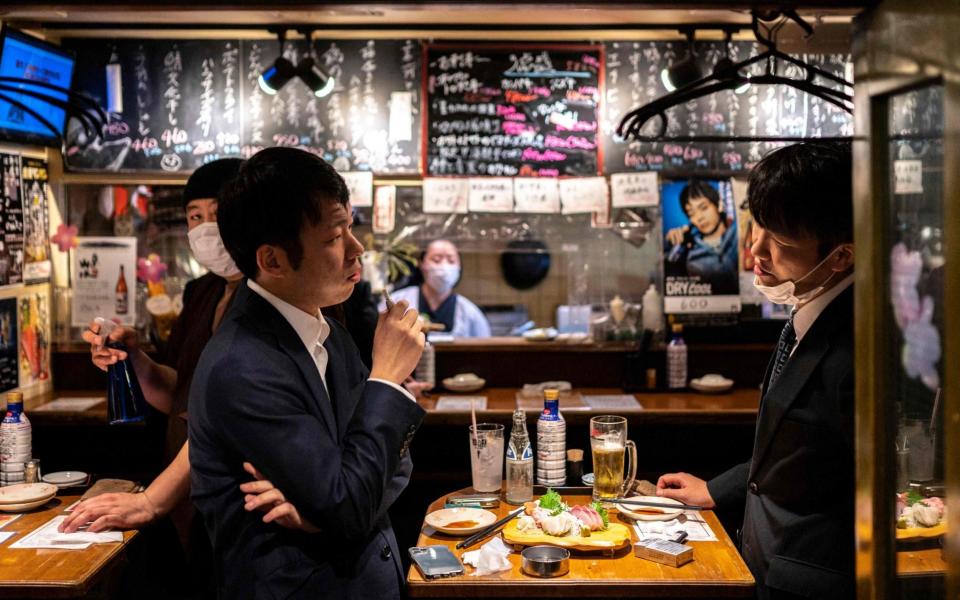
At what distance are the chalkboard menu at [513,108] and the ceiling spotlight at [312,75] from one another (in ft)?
2.45

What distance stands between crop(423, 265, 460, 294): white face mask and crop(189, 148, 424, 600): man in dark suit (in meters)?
4.22

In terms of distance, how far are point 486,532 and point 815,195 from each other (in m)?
1.34

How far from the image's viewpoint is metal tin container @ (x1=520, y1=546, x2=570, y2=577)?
2.30 metres

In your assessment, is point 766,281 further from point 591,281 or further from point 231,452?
point 591,281

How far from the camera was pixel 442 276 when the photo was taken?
6398 mm

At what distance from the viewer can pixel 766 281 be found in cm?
255

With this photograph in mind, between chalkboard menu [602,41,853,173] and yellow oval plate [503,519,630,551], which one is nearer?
yellow oval plate [503,519,630,551]

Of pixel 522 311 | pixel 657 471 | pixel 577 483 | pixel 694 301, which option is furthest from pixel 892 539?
pixel 522 311

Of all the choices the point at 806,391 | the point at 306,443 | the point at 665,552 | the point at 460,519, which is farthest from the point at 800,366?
the point at 306,443

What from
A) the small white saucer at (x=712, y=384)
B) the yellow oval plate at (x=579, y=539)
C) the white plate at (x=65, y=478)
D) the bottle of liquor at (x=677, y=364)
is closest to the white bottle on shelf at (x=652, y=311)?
the bottle of liquor at (x=677, y=364)

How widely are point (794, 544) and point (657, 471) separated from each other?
8.44 feet

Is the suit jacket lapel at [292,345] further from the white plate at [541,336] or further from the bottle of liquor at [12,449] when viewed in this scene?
the white plate at [541,336]

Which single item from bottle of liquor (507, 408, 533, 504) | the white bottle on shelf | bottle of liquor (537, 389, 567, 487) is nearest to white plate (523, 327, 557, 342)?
the white bottle on shelf

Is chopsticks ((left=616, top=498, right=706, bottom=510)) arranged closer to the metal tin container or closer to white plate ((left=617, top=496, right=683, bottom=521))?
white plate ((left=617, top=496, right=683, bottom=521))
